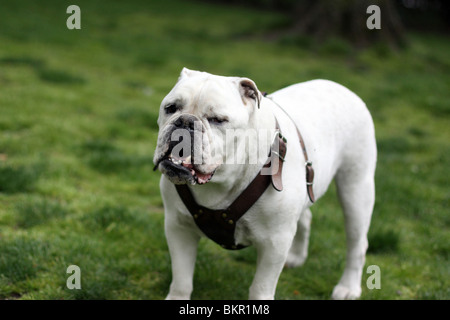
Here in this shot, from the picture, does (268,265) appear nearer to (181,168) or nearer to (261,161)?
(261,161)

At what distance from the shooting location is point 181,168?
2455 mm

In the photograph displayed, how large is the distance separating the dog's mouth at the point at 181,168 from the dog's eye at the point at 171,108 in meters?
0.26

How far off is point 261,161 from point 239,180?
0.16m

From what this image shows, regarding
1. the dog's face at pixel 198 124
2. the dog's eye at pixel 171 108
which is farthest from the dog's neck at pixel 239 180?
the dog's eye at pixel 171 108

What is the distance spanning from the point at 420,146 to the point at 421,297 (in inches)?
153

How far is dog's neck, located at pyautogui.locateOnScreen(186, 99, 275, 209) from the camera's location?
2773mm

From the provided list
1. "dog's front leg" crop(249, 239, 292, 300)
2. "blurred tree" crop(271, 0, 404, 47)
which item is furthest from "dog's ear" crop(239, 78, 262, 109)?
"blurred tree" crop(271, 0, 404, 47)

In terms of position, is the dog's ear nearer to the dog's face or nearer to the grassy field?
the dog's face

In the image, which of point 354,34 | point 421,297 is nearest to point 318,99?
point 421,297

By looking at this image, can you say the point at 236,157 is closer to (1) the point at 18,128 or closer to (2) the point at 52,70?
(1) the point at 18,128

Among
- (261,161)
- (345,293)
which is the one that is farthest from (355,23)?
(261,161)

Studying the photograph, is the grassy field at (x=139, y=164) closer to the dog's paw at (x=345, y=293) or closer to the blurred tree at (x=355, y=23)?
the dog's paw at (x=345, y=293)

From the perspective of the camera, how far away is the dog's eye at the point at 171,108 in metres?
2.61

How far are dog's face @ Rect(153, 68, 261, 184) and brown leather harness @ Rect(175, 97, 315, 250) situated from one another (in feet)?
0.89
